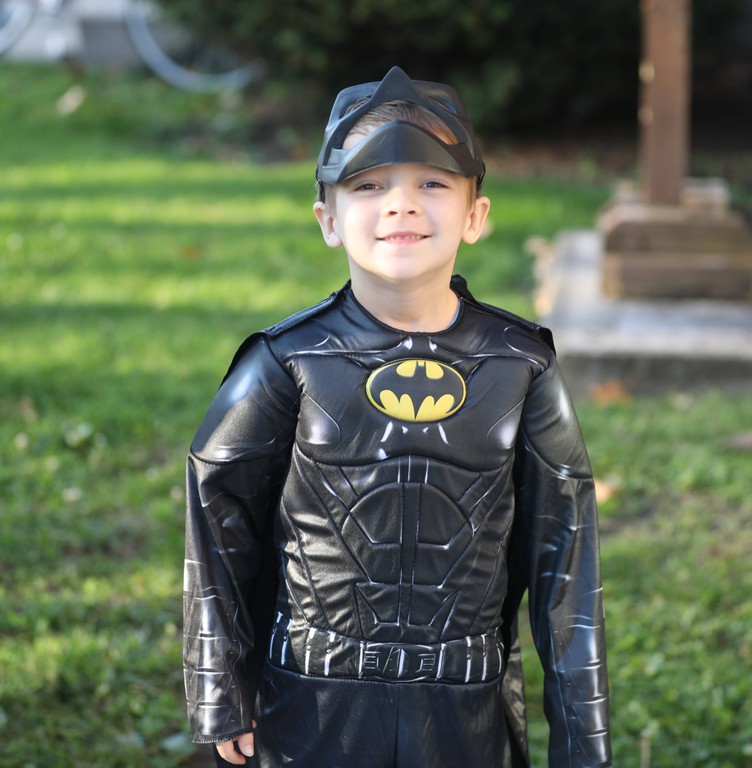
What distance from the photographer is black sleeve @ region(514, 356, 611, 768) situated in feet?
6.55

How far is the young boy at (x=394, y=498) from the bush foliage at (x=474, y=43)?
6.68m

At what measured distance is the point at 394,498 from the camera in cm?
192

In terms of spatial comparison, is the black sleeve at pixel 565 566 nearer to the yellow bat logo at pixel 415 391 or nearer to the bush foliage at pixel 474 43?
the yellow bat logo at pixel 415 391

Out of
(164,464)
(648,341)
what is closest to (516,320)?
(164,464)

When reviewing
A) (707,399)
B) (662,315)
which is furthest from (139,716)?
(662,315)

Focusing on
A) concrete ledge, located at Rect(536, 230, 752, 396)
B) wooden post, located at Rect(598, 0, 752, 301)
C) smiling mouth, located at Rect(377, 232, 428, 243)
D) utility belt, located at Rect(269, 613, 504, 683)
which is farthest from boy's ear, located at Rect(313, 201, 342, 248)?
wooden post, located at Rect(598, 0, 752, 301)

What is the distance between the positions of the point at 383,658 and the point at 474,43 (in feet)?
23.7

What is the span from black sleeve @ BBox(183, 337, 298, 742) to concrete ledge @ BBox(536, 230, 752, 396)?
10.3 feet

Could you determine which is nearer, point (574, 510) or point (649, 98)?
point (574, 510)

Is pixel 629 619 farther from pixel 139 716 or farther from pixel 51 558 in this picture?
pixel 51 558

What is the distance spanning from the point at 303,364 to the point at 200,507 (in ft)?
1.01

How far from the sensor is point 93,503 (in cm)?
399

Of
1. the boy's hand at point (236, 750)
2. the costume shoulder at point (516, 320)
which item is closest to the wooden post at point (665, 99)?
the costume shoulder at point (516, 320)

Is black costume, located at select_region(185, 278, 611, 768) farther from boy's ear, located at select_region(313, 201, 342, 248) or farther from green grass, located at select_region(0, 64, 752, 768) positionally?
green grass, located at select_region(0, 64, 752, 768)
